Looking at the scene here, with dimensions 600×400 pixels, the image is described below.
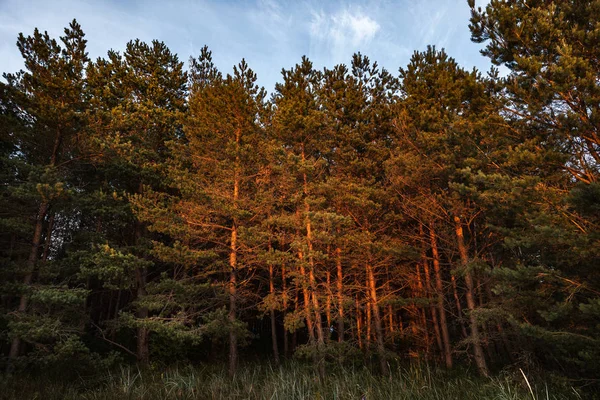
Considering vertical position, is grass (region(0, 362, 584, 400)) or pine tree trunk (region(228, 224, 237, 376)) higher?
pine tree trunk (region(228, 224, 237, 376))

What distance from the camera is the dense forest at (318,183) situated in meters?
7.31

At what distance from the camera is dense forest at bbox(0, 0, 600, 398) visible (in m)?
7.31

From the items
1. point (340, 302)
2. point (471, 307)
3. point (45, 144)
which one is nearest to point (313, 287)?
point (340, 302)

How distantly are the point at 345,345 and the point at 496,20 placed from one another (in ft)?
34.7

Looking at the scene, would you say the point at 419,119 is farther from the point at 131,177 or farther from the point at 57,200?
the point at 57,200

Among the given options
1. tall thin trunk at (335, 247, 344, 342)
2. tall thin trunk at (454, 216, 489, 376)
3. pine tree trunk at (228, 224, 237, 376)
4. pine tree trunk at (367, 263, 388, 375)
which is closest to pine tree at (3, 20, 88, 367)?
pine tree trunk at (228, 224, 237, 376)

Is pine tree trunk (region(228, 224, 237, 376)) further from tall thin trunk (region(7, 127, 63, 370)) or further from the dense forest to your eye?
tall thin trunk (region(7, 127, 63, 370))

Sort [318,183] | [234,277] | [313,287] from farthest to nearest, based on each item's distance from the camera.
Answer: [318,183]
[234,277]
[313,287]

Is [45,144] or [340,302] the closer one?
[340,302]

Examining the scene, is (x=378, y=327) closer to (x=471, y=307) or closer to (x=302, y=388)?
(x=471, y=307)

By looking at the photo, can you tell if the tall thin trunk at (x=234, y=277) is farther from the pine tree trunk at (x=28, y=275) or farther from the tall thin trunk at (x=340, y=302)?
the pine tree trunk at (x=28, y=275)

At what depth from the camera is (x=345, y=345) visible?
35.1 feet

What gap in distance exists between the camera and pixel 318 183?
12.2 metres

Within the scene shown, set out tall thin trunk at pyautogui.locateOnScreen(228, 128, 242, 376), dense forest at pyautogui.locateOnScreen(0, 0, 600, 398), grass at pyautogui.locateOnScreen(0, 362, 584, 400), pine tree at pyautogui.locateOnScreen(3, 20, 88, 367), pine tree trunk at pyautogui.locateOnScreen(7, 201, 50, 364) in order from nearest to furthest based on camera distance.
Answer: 1. grass at pyautogui.locateOnScreen(0, 362, 584, 400)
2. dense forest at pyautogui.locateOnScreen(0, 0, 600, 398)
3. pine tree at pyautogui.locateOnScreen(3, 20, 88, 367)
4. pine tree trunk at pyautogui.locateOnScreen(7, 201, 50, 364)
5. tall thin trunk at pyautogui.locateOnScreen(228, 128, 242, 376)
